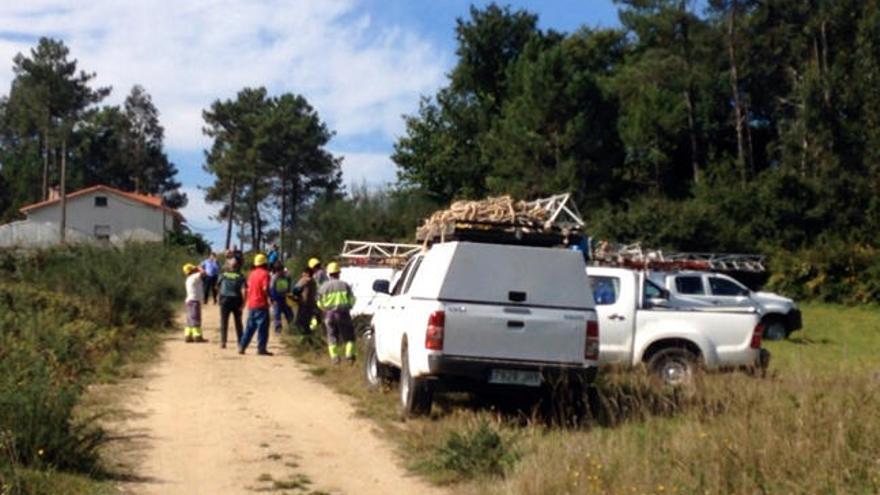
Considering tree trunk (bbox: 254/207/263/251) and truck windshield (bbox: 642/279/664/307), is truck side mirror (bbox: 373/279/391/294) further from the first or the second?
tree trunk (bbox: 254/207/263/251)

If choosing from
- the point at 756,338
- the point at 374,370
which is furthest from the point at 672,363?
the point at 374,370

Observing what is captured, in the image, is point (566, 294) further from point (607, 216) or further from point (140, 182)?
point (140, 182)

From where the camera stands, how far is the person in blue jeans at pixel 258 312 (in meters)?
21.3

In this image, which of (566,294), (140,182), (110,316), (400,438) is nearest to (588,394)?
(566,294)

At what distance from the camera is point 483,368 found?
13.0 meters

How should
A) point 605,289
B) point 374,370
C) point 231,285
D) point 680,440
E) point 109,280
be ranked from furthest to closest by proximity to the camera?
point 109,280
point 231,285
point 605,289
point 374,370
point 680,440

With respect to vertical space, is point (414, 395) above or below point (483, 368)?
below

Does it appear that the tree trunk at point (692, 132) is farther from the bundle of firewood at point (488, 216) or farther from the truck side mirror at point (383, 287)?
the bundle of firewood at point (488, 216)

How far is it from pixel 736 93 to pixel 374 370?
126 feet

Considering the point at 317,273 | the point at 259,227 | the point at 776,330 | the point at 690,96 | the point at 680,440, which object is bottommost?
the point at 680,440

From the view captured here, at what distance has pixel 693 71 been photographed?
53812mm

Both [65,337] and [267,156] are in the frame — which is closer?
[65,337]

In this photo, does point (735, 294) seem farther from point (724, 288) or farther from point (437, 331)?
point (437, 331)

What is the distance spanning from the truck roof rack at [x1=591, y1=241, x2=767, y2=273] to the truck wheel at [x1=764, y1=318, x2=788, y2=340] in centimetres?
342
